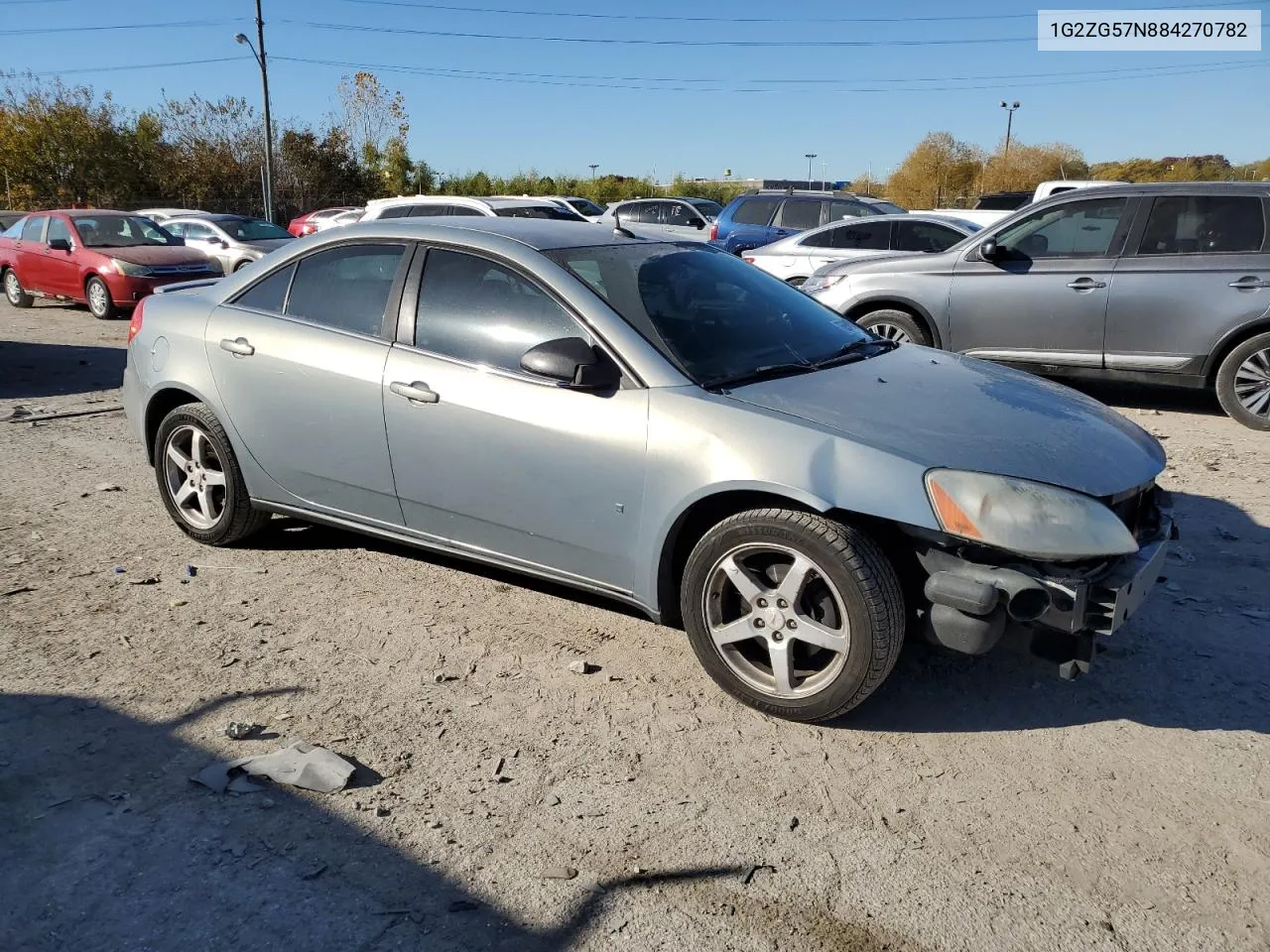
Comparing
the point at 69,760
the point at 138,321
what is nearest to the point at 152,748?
the point at 69,760

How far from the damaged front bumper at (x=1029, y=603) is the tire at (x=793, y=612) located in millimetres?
156

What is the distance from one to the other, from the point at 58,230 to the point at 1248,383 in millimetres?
15755

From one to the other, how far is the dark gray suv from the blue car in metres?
8.33

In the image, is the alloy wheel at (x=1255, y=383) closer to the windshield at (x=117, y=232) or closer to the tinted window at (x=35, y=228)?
the windshield at (x=117, y=232)

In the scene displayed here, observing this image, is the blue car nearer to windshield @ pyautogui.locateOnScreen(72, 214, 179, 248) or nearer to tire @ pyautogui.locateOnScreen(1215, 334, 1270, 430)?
windshield @ pyautogui.locateOnScreen(72, 214, 179, 248)

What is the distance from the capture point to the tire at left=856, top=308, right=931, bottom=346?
357 inches

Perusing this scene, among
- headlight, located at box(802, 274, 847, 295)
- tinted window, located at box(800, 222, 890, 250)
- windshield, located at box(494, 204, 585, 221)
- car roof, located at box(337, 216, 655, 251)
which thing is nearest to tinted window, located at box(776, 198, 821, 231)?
windshield, located at box(494, 204, 585, 221)

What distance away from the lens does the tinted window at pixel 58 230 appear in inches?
608

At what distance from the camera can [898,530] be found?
3.42 m

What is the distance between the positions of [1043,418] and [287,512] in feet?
10.9

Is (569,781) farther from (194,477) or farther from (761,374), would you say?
(194,477)

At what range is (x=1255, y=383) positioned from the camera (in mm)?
7816

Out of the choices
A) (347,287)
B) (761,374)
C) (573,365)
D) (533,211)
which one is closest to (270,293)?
(347,287)

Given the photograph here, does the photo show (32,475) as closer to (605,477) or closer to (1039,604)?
(605,477)
